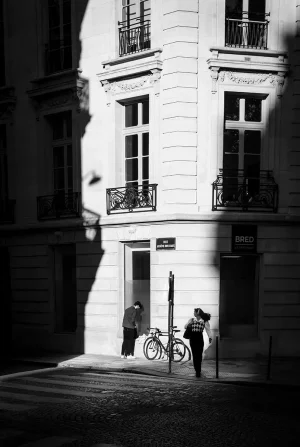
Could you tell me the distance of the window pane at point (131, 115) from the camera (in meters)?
18.2

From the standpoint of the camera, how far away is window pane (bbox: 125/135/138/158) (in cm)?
1811

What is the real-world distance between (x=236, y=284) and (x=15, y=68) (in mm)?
10491

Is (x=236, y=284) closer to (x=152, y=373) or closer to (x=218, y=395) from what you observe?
(x=152, y=373)

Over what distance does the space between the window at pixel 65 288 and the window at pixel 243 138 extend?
232 inches

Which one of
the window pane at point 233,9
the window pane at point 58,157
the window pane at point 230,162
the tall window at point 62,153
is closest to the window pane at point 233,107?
the window pane at point 230,162

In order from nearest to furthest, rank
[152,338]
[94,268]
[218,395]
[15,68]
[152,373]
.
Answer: [218,395], [152,373], [152,338], [94,268], [15,68]

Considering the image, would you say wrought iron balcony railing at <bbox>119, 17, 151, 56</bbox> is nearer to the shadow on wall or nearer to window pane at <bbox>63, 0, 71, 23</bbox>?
window pane at <bbox>63, 0, 71, 23</bbox>

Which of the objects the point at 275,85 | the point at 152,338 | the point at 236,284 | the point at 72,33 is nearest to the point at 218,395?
the point at 152,338

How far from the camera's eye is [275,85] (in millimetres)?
17031

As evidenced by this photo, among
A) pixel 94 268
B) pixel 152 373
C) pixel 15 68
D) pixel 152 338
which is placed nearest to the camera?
pixel 152 373

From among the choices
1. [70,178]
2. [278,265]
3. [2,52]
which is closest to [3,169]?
[70,178]

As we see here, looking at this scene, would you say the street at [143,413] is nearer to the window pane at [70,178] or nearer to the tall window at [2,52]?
the window pane at [70,178]

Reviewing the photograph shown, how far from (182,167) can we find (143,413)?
8633mm

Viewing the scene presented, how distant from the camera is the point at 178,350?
1598cm
